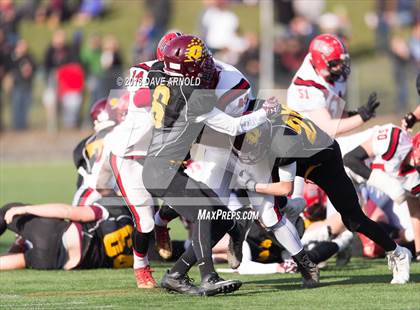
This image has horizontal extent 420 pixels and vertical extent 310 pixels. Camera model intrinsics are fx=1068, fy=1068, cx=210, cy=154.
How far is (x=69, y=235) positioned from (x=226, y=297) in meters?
2.07

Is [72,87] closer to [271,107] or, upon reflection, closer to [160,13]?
[160,13]

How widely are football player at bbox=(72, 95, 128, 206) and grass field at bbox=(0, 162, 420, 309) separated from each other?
2.65ft

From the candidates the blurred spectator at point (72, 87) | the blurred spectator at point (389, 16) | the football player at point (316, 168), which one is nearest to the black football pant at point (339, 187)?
the football player at point (316, 168)

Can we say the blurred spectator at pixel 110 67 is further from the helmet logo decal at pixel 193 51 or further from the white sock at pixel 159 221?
the helmet logo decal at pixel 193 51

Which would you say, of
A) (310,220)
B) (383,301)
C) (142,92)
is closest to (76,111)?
(310,220)

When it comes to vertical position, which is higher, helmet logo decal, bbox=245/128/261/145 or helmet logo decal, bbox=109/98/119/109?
helmet logo decal, bbox=245/128/261/145

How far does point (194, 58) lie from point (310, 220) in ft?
10.3

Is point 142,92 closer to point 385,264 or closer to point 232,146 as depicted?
point 232,146

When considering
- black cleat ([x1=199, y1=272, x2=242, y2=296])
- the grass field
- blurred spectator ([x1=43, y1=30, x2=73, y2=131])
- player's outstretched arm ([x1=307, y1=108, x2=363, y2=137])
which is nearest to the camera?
the grass field

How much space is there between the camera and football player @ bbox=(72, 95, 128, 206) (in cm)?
923

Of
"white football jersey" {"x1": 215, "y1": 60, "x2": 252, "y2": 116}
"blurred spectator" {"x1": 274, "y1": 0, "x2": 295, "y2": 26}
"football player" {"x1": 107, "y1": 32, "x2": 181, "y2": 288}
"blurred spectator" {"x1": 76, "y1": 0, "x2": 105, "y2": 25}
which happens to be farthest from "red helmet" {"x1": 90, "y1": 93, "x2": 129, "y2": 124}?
→ "blurred spectator" {"x1": 76, "y1": 0, "x2": 105, "y2": 25}

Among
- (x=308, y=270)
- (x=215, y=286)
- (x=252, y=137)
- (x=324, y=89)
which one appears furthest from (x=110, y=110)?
(x=215, y=286)

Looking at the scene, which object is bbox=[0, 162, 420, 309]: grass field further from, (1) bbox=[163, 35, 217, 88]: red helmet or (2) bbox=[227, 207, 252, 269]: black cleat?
(1) bbox=[163, 35, 217, 88]: red helmet

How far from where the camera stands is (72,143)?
69.1 ft
